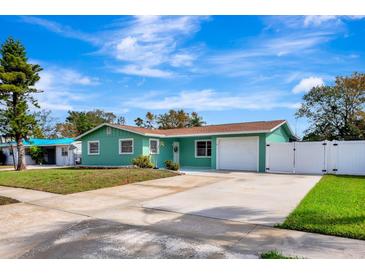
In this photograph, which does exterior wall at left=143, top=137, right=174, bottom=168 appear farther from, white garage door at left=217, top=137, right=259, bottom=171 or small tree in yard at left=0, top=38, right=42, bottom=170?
small tree in yard at left=0, top=38, right=42, bottom=170

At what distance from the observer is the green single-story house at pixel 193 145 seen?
1627 centimetres

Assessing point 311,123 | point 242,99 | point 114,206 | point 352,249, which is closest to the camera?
point 352,249

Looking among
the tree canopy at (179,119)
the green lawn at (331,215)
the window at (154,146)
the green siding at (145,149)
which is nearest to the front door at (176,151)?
the green siding at (145,149)

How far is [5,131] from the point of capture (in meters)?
18.9

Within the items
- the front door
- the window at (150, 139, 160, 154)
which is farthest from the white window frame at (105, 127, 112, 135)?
the front door

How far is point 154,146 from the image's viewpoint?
1894cm

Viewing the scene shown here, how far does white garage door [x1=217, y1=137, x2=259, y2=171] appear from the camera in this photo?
1622 cm

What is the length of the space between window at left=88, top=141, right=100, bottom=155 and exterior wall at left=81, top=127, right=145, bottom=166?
24cm

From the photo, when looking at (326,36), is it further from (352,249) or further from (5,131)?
(5,131)

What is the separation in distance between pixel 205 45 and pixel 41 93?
15696 mm

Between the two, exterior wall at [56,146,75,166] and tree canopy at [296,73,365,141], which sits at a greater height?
tree canopy at [296,73,365,141]

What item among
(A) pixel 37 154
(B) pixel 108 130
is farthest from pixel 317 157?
(A) pixel 37 154
